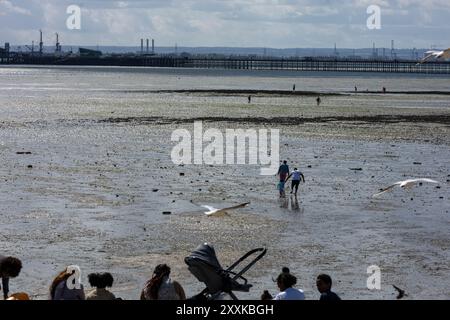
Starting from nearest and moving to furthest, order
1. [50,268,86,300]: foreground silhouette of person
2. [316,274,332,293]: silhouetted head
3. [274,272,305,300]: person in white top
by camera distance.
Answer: [274,272,305,300]: person in white top
[316,274,332,293]: silhouetted head
[50,268,86,300]: foreground silhouette of person

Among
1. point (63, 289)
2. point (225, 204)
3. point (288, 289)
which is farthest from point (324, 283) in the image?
point (225, 204)

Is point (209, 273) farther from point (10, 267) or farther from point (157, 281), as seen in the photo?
point (10, 267)

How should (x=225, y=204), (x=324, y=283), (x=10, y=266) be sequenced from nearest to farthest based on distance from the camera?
(x=10, y=266) → (x=324, y=283) → (x=225, y=204)

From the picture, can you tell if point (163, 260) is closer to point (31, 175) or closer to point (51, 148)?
point (31, 175)

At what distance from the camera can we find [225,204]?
2444 centimetres

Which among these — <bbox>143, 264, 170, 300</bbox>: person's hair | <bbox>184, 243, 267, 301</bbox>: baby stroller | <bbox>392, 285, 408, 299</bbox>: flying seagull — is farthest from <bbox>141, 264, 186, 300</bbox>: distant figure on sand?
<bbox>392, 285, 408, 299</bbox>: flying seagull

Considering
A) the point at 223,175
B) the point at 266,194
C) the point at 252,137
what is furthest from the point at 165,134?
the point at 266,194

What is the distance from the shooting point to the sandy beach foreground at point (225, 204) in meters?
17.3

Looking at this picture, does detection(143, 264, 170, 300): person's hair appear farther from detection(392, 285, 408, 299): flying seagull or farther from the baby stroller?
detection(392, 285, 408, 299): flying seagull

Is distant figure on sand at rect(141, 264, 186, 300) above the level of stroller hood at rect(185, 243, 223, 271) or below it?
below

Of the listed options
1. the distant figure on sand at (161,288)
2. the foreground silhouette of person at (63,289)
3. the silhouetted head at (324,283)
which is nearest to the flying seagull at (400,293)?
the silhouetted head at (324,283)

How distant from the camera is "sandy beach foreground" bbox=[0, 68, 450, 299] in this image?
1733 centimetres

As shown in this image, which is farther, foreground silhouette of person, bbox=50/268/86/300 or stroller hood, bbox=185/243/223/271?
stroller hood, bbox=185/243/223/271

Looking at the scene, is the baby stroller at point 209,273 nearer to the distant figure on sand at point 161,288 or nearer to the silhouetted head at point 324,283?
the distant figure on sand at point 161,288
